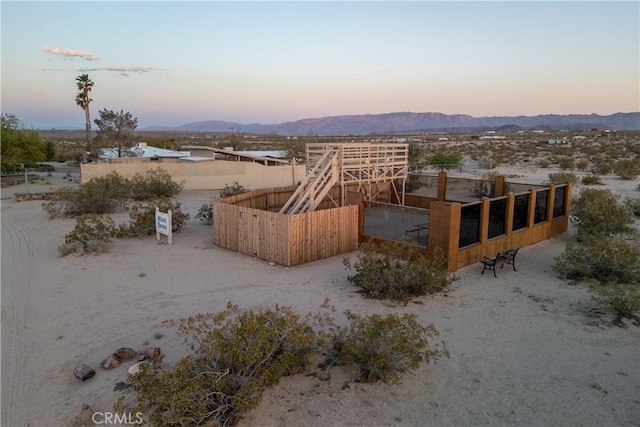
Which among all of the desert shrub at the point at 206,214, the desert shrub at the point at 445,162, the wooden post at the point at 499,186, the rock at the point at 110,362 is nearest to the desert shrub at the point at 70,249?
the desert shrub at the point at 206,214

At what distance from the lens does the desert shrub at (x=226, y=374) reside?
223 inches

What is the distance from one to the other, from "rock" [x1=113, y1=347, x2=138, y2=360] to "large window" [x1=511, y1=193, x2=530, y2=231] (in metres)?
12.1

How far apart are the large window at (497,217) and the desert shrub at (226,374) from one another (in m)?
9.07

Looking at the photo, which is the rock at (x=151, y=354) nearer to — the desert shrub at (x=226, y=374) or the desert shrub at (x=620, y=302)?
the desert shrub at (x=226, y=374)

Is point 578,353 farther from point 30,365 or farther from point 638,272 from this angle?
point 30,365

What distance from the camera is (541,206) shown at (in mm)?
16812

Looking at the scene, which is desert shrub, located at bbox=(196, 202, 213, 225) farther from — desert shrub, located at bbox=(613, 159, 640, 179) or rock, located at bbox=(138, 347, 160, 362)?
desert shrub, located at bbox=(613, 159, 640, 179)

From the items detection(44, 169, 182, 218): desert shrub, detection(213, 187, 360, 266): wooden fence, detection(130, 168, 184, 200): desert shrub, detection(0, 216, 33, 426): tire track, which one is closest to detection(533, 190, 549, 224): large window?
detection(213, 187, 360, 266): wooden fence

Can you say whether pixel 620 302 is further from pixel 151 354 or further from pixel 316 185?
pixel 316 185

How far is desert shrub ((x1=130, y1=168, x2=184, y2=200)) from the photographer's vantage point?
26609mm

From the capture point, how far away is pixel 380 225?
50.0 ft

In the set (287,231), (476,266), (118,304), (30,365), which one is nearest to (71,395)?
(30,365)

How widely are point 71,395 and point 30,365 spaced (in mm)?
1483

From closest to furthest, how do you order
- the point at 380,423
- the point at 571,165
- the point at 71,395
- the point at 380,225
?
the point at 380,423 < the point at 71,395 < the point at 380,225 < the point at 571,165
